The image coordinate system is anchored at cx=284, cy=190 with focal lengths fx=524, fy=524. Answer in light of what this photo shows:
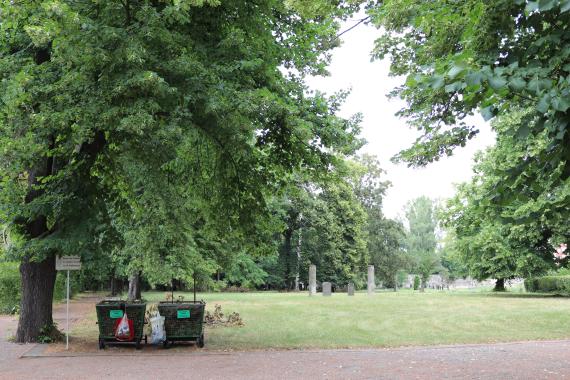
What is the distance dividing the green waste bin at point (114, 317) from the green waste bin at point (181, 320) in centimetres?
58

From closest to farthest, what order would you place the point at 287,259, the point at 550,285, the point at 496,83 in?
the point at 496,83, the point at 550,285, the point at 287,259

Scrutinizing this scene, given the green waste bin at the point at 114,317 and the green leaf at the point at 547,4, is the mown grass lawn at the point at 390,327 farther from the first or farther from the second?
the green leaf at the point at 547,4

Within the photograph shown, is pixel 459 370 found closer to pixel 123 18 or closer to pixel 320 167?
pixel 320 167

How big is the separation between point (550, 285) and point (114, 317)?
3370 centimetres

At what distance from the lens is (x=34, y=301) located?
534 inches

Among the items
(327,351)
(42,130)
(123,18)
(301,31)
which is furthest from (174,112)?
(327,351)

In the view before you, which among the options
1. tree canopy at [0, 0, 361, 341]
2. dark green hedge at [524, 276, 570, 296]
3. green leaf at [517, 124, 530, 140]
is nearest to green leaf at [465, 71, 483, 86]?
green leaf at [517, 124, 530, 140]

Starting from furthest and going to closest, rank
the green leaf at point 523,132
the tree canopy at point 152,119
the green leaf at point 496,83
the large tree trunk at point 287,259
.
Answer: the large tree trunk at point 287,259
the tree canopy at point 152,119
the green leaf at point 523,132
the green leaf at point 496,83

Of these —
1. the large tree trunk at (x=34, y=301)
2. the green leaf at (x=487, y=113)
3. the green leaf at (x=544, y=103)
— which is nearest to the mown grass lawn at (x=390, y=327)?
the large tree trunk at (x=34, y=301)

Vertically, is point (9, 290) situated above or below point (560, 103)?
below

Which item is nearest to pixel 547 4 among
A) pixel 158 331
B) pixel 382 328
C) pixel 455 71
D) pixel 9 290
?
pixel 455 71

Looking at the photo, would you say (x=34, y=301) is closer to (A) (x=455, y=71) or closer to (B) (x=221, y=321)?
(B) (x=221, y=321)

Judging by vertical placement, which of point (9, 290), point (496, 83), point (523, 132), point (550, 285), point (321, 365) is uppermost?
point (496, 83)

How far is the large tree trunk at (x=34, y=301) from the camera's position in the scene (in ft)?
44.5
